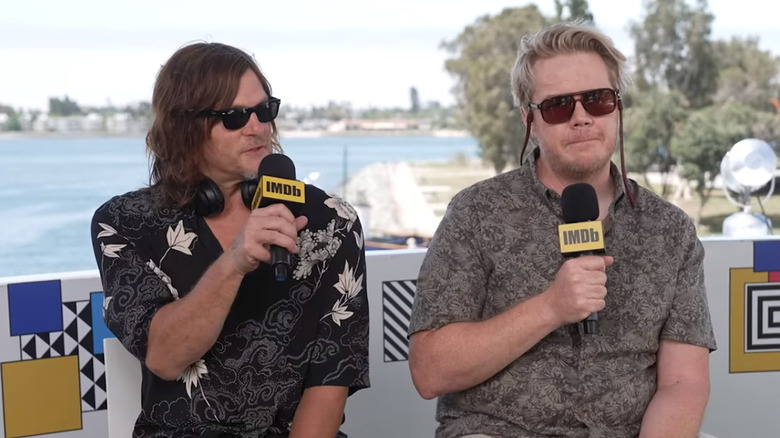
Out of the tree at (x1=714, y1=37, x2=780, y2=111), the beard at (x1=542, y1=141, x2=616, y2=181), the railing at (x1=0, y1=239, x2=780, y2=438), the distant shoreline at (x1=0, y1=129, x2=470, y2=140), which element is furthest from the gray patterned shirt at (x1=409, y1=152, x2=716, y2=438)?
the distant shoreline at (x1=0, y1=129, x2=470, y2=140)

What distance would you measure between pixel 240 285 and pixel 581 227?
79 cm

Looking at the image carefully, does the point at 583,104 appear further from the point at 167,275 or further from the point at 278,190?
the point at 167,275

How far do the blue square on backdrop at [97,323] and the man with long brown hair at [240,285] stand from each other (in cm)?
76

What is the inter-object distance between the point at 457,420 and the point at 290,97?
47.0 metres

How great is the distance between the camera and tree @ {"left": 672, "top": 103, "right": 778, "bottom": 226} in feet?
96.2

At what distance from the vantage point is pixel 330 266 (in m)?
2.38

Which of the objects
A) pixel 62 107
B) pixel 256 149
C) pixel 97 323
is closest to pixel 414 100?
pixel 62 107

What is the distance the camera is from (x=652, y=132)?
29.9 meters

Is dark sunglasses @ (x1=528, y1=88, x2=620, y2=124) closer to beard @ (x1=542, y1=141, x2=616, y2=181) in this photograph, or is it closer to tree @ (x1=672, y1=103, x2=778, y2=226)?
beard @ (x1=542, y1=141, x2=616, y2=181)

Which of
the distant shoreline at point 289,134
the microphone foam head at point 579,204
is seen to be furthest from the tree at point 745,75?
the microphone foam head at point 579,204

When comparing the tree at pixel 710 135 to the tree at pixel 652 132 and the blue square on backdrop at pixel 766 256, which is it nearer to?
the tree at pixel 652 132

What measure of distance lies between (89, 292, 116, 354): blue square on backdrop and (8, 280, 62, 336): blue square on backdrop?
3.9 inches

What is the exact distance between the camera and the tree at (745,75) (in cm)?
3045

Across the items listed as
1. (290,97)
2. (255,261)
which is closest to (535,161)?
(255,261)
